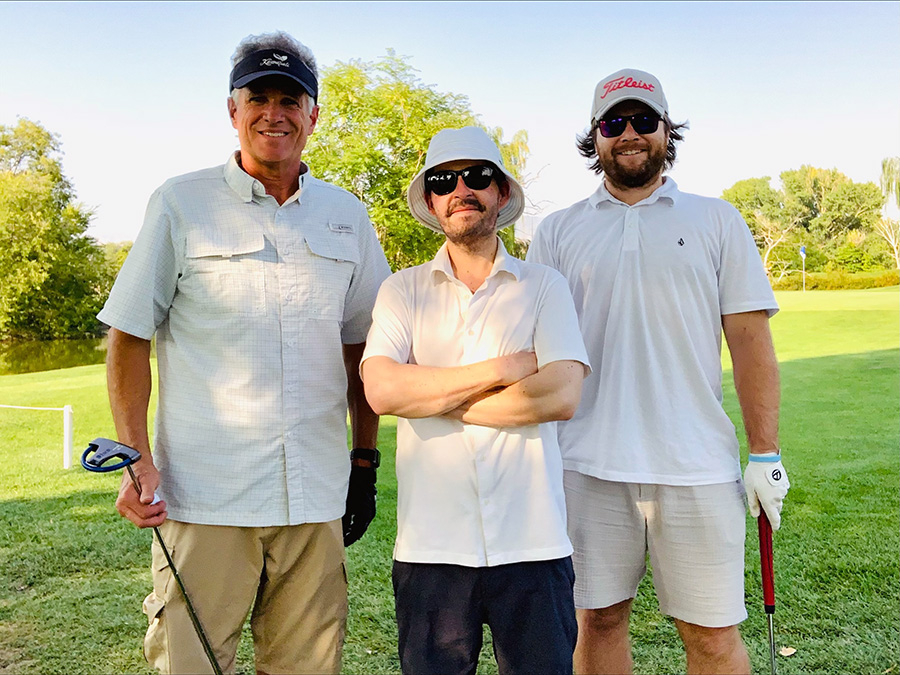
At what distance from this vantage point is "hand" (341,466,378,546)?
2393 millimetres

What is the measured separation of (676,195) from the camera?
242 cm

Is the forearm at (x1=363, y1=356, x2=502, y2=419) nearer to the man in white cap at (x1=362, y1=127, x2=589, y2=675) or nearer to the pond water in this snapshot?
the man in white cap at (x1=362, y1=127, x2=589, y2=675)

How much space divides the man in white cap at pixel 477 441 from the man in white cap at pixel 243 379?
0.92 feet

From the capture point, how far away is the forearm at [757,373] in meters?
2.40

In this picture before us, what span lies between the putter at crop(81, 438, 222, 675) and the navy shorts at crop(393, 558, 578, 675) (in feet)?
1.89

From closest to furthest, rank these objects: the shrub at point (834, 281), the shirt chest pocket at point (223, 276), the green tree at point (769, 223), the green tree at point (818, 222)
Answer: the shirt chest pocket at point (223, 276) < the shrub at point (834, 281) < the green tree at point (818, 222) < the green tree at point (769, 223)

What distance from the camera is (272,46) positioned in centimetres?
219

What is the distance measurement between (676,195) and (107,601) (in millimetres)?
4431

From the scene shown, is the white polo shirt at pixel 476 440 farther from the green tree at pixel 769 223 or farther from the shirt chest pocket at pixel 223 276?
the green tree at pixel 769 223

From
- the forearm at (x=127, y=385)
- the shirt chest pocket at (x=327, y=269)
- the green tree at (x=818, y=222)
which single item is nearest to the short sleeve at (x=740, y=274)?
the shirt chest pocket at (x=327, y=269)

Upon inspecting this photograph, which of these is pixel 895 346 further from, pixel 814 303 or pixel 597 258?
pixel 597 258

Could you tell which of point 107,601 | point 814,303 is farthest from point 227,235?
point 814,303

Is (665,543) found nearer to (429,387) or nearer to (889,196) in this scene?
(429,387)

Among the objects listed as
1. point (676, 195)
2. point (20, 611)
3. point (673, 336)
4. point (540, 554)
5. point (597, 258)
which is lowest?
point (20, 611)
